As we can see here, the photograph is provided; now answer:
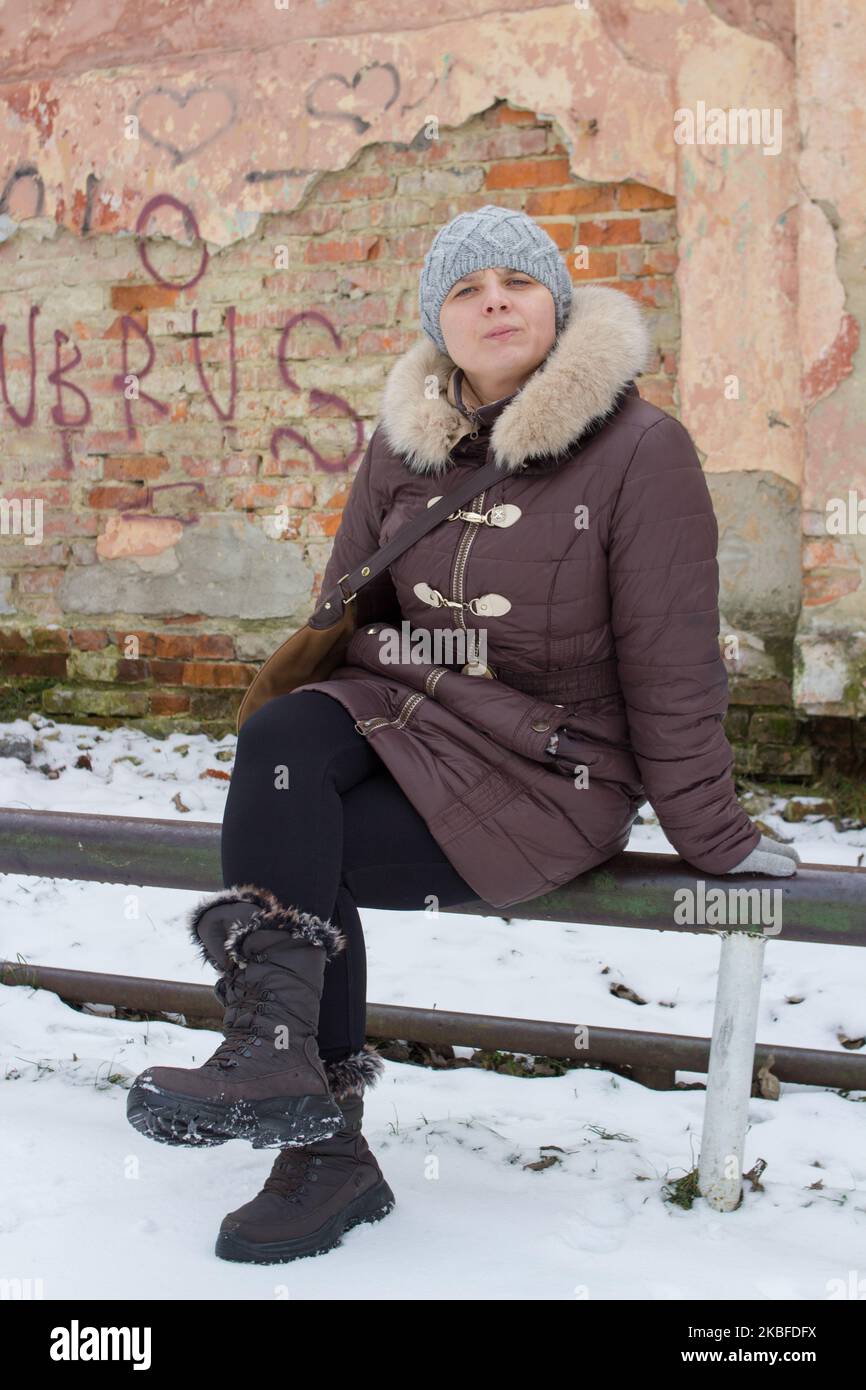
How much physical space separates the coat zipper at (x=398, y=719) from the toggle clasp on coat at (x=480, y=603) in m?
0.15

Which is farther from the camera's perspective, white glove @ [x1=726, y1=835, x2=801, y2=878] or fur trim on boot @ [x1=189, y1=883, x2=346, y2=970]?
white glove @ [x1=726, y1=835, x2=801, y2=878]

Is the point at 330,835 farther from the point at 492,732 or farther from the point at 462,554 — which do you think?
the point at 462,554

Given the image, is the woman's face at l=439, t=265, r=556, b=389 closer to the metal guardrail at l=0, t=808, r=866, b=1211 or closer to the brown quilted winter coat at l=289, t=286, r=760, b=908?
the brown quilted winter coat at l=289, t=286, r=760, b=908

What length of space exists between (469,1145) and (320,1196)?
0.46m

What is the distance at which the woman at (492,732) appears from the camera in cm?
184

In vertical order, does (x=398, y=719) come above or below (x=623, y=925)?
above

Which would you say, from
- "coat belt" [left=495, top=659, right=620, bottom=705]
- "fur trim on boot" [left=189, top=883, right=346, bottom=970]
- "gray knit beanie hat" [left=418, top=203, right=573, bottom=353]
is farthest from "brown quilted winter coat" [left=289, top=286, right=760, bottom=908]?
"fur trim on boot" [left=189, top=883, right=346, bottom=970]

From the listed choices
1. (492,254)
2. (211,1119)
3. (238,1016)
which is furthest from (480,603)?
(211,1119)

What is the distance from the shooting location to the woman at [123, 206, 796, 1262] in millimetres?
1844

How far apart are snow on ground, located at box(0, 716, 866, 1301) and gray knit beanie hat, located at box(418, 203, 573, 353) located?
4.54 feet

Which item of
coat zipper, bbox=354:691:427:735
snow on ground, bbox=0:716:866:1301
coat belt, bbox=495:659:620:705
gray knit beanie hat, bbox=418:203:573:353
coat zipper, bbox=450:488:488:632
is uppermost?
gray knit beanie hat, bbox=418:203:573:353

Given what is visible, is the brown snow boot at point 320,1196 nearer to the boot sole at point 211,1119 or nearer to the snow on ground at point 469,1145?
the snow on ground at point 469,1145

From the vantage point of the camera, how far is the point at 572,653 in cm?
203

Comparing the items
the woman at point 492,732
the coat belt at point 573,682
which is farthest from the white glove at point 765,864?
the coat belt at point 573,682
